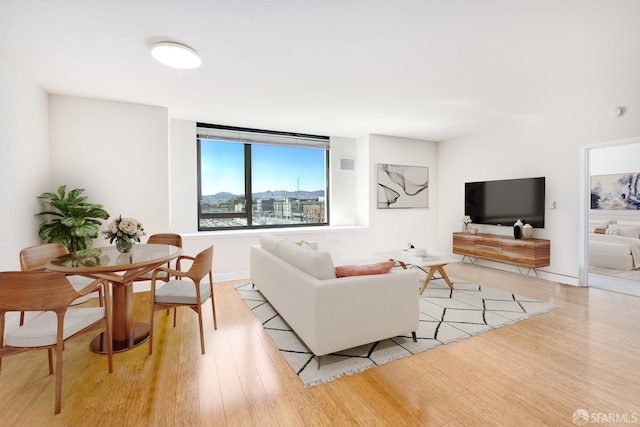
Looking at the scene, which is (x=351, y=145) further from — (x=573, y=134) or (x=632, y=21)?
(x=632, y=21)

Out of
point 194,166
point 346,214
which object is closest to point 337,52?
point 194,166

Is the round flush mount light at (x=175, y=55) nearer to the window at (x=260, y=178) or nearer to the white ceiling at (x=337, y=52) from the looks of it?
the white ceiling at (x=337, y=52)

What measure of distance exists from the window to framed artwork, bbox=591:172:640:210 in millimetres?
6058

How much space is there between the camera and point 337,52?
2.55 meters

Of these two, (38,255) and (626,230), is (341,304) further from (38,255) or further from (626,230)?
(626,230)

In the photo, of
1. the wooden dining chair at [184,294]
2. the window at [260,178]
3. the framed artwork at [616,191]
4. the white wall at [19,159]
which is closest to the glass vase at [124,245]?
the wooden dining chair at [184,294]

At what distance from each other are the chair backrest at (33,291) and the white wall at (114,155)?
2437mm

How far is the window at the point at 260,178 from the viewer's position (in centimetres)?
502

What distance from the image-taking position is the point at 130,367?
2160 millimetres

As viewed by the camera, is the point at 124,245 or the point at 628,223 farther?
the point at 628,223

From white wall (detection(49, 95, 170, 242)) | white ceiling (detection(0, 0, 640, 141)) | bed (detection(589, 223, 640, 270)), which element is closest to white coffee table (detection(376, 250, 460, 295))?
white ceiling (detection(0, 0, 640, 141))

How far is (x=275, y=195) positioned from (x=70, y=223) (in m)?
3.13

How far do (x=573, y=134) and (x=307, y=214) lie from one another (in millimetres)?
4521

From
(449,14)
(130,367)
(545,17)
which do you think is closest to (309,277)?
(130,367)
